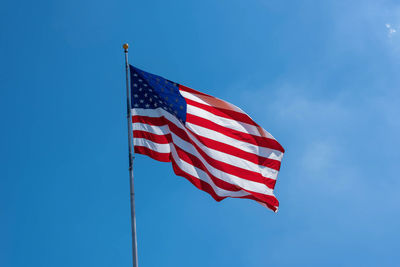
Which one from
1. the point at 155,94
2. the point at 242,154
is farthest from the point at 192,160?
the point at 155,94

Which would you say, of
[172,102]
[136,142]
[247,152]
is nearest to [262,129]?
[247,152]

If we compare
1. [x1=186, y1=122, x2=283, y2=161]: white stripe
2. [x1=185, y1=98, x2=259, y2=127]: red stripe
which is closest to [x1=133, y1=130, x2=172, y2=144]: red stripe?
[x1=186, y1=122, x2=283, y2=161]: white stripe

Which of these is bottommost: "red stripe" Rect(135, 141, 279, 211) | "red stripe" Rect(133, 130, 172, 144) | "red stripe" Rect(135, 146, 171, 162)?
"red stripe" Rect(135, 141, 279, 211)

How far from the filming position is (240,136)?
20.2 meters

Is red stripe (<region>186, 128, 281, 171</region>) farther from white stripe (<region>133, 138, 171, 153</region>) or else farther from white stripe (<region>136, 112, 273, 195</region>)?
white stripe (<region>133, 138, 171, 153</region>)

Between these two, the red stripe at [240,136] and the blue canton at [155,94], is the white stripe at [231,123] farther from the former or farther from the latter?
the blue canton at [155,94]

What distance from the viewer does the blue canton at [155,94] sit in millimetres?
19453

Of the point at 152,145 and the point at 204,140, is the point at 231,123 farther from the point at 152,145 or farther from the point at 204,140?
the point at 152,145

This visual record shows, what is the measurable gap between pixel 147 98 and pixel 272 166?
551cm

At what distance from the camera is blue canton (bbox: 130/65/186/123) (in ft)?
63.8

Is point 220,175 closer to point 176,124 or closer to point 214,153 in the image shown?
point 214,153

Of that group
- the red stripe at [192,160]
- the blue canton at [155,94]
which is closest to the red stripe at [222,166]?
the red stripe at [192,160]

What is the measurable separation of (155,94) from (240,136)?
3751mm

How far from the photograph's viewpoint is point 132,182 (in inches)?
664
